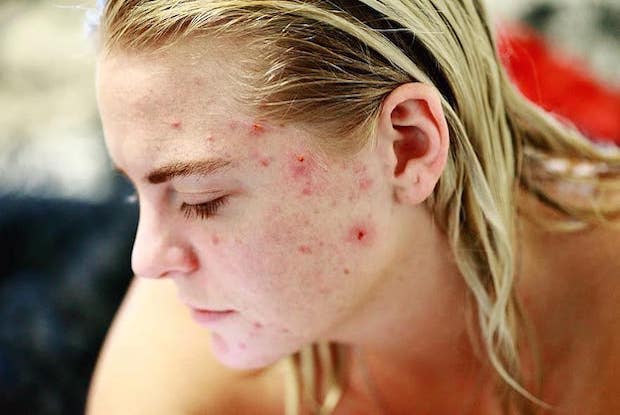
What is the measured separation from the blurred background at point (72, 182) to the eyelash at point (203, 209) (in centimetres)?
23

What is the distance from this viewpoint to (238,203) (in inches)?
29.0

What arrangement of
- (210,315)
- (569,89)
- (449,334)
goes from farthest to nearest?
1. (569,89)
2. (449,334)
3. (210,315)

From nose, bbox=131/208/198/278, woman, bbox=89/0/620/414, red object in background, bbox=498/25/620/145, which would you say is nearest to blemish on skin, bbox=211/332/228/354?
woman, bbox=89/0/620/414

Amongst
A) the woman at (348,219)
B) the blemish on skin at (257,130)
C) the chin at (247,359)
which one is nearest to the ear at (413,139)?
the woman at (348,219)

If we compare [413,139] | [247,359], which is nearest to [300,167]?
[413,139]

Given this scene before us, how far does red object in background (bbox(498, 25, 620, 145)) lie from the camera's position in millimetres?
1432

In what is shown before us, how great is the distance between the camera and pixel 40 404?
119cm

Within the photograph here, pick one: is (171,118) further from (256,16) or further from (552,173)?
(552,173)

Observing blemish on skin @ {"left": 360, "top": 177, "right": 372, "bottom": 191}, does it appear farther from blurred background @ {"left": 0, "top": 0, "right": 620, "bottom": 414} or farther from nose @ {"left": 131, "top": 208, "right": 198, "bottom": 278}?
blurred background @ {"left": 0, "top": 0, "right": 620, "bottom": 414}

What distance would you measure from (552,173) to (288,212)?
374mm

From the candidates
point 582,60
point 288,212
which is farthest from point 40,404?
point 582,60

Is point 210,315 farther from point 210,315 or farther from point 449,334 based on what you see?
point 449,334

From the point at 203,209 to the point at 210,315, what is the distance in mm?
140

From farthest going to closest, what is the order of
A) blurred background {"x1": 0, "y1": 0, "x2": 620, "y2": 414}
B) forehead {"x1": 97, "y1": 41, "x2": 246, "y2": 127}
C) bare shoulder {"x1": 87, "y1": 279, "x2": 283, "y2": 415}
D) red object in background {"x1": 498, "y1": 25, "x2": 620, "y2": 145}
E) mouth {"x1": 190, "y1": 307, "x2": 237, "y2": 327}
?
1. red object in background {"x1": 498, "y1": 25, "x2": 620, "y2": 145}
2. blurred background {"x1": 0, "y1": 0, "x2": 620, "y2": 414}
3. bare shoulder {"x1": 87, "y1": 279, "x2": 283, "y2": 415}
4. mouth {"x1": 190, "y1": 307, "x2": 237, "y2": 327}
5. forehead {"x1": 97, "y1": 41, "x2": 246, "y2": 127}
